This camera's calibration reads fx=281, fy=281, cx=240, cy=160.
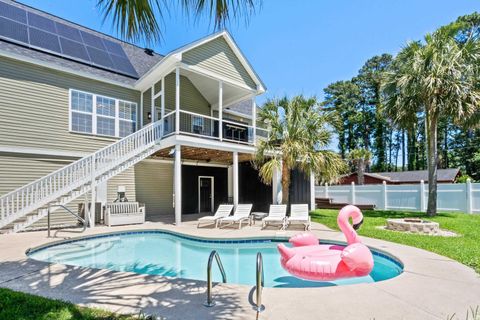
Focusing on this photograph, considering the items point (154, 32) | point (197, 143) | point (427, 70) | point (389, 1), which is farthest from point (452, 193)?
point (154, 32)

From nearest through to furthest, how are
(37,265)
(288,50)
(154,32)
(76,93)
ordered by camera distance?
(154,32)
(37,265)
(288,50)
(76,93)

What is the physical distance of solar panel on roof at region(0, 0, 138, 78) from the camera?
11.4 meters

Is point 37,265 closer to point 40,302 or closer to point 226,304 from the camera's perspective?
point 40,302

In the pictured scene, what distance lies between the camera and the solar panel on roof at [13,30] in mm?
10904

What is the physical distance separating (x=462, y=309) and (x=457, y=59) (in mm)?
12860

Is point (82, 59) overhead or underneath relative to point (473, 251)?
overhead

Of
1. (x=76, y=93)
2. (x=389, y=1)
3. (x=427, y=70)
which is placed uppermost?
(x=389, y=1)

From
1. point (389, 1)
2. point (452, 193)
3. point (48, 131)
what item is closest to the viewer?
point (389, 1)

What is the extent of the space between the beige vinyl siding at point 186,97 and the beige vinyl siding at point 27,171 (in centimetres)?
574

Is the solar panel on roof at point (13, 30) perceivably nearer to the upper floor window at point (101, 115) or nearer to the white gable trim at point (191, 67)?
the upper floor window at point (101, 115)

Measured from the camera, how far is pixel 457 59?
41.0ft

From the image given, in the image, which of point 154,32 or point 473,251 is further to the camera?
point 473,251

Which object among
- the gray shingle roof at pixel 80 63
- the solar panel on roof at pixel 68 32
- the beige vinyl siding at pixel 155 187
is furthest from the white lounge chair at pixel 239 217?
the solar panel on roof at pixel 68 32

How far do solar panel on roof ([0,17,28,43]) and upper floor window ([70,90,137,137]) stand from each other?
2.63 metres
